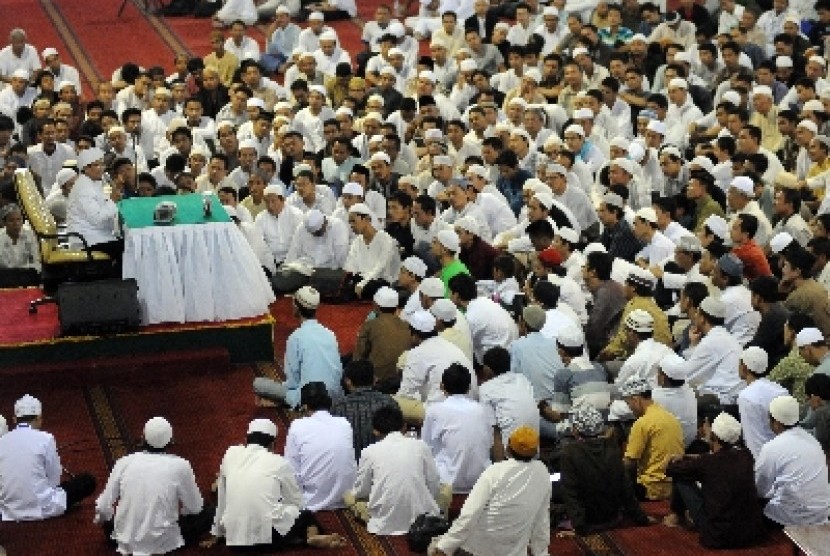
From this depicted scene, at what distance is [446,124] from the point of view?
1401 cm

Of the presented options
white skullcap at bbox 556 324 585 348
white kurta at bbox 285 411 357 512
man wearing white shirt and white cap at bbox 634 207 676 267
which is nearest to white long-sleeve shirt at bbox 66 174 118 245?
white kurta at bbox 285 411 357 512

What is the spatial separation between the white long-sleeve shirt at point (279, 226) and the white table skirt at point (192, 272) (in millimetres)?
1250

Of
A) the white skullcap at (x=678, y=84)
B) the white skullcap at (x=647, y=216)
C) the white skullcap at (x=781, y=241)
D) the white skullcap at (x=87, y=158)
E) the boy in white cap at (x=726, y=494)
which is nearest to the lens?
the boy in white cap at (x=726, y=494)

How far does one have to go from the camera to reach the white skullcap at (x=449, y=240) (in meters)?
10.6

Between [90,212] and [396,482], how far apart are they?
314 cm

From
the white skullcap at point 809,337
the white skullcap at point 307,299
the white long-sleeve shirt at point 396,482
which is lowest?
the white long-sleeve shirt at point 396,482

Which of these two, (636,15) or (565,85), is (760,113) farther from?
(636,15)

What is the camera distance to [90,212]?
10.5m

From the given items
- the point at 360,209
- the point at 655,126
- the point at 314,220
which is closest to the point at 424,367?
the point at 360,209

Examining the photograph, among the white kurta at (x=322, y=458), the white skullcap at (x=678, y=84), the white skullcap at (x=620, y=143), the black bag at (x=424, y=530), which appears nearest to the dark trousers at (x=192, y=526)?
the white kurta at (x=322, y=458)

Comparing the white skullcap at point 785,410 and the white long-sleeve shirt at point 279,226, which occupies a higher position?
the white skullcap at point 785,410

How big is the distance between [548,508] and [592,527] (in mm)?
476

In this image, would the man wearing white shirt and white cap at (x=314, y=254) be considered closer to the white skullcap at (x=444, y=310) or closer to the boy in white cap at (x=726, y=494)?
the white skullcap at (x=444, y=310)

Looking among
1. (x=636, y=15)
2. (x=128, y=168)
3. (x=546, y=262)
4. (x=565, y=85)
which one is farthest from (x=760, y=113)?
(x=128, y=168)
